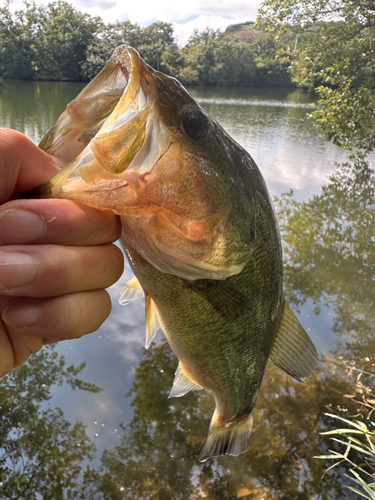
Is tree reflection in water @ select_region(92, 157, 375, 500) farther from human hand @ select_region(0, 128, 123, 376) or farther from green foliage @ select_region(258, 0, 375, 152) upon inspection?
green foliage @ select_region(258, 0, 375, 152)

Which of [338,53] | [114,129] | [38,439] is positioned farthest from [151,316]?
[338,53]

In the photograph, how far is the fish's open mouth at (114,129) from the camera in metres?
0.79

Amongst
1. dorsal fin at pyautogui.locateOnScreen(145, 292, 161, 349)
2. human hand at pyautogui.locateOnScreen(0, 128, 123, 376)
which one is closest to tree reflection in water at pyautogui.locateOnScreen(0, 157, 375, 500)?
dorsal fin at pyautogui.locateOnScreen(145, 292, 161, 349)

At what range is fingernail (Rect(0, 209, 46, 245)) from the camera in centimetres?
90

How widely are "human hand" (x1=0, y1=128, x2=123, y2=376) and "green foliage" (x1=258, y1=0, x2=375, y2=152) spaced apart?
10895mm

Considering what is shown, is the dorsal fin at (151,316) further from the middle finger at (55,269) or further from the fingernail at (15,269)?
the fingernail at (15,269)

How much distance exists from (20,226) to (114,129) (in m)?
0.35

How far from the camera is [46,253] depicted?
3.21 feet

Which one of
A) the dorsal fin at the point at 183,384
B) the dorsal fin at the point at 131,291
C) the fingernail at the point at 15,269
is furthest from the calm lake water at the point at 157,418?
the fingernail at the point at 15,269

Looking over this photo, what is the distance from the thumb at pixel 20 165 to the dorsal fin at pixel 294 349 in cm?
105

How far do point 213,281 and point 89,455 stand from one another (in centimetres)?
336

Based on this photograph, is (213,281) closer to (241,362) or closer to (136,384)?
(241,362)

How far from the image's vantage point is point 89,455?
12.2 feet

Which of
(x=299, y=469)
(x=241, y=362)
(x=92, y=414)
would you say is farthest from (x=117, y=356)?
(x=241, y=362)
